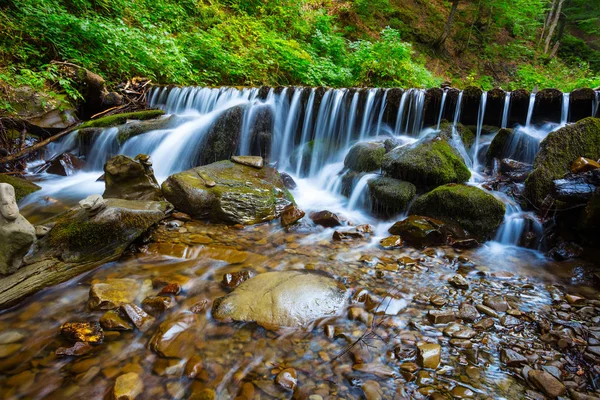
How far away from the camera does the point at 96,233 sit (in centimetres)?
312

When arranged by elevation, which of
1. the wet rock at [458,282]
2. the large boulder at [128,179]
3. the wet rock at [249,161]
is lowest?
the wet rock at [458,282]

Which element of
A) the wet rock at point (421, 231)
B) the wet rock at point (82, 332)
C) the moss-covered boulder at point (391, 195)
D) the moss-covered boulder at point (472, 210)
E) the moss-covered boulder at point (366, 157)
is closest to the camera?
the wet rock at point (82, 332)

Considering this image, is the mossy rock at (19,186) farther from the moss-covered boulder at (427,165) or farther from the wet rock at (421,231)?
the moss-covered boulder at (427,165)

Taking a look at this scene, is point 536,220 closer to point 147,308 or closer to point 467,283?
point 467,283

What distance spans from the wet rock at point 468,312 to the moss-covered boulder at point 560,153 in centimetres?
280

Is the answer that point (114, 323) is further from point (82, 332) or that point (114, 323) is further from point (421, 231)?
point (421, 231)

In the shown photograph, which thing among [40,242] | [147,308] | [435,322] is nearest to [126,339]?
[147,308]

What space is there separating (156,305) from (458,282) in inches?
117

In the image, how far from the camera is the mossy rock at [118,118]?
7277 millimetres

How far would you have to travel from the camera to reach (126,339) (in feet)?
7.37

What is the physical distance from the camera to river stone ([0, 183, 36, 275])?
8.38 feet

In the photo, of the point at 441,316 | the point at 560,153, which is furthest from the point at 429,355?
the point at 560,153

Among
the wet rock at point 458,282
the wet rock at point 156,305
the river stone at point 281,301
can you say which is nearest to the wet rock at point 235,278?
the river stone at point 281,301

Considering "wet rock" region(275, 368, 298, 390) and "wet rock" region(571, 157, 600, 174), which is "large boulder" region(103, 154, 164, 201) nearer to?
"wet rock" region(275, 368, 298, 390)
